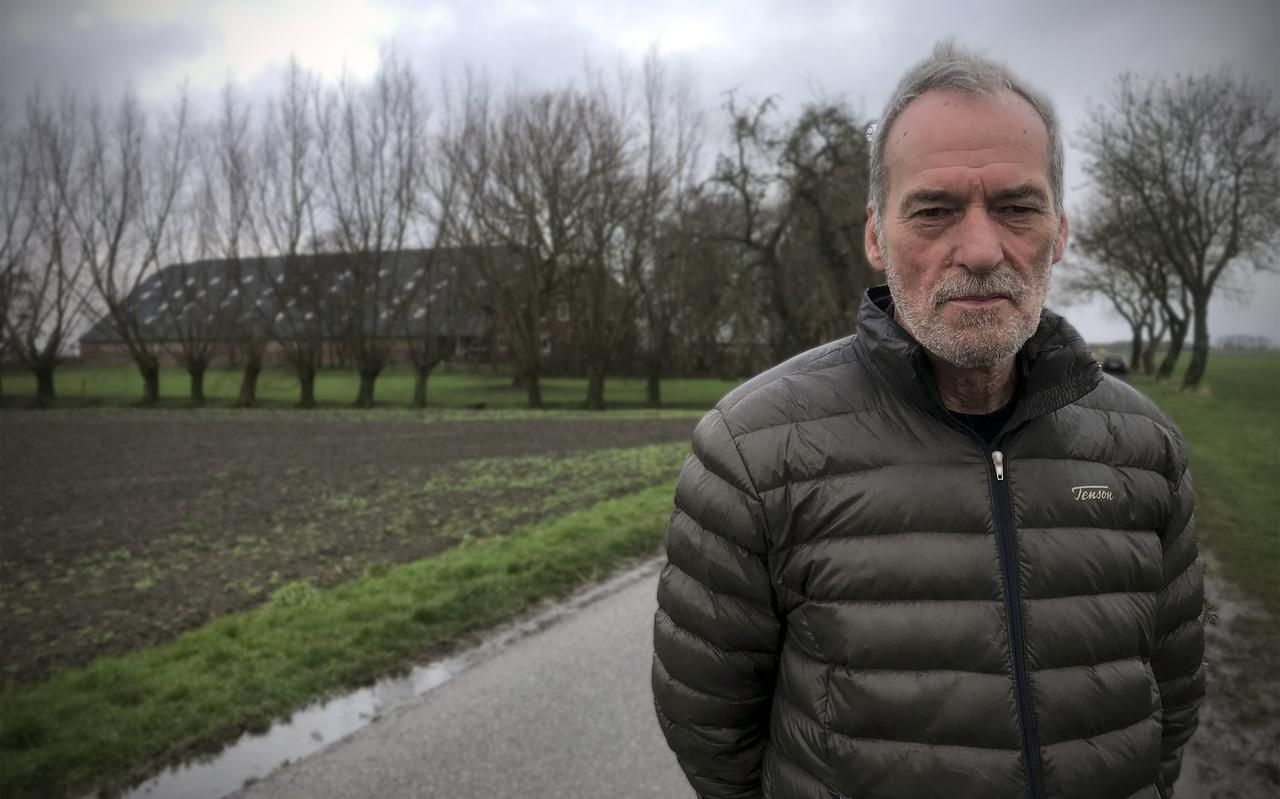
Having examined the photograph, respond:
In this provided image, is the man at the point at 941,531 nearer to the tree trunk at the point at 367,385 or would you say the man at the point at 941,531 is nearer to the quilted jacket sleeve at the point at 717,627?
the quilted jacket sleeve at the point at 717,627

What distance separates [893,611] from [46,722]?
4.88 metres

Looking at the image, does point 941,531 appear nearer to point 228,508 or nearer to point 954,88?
point 954,88

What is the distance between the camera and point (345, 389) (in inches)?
2096

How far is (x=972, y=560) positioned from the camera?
164 centimetres

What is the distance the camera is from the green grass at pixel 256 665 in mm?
Answer: 4281

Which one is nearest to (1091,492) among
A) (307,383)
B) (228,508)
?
(228,508)

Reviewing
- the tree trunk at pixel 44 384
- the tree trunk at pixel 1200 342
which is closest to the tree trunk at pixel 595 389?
the tree trunk at pixel 44 384

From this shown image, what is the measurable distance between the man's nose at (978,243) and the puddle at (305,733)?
3965 mm

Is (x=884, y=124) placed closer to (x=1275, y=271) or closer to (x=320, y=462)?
(x=320, y=462)

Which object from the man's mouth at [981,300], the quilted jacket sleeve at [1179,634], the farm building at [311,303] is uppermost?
the farm building at [311,303]

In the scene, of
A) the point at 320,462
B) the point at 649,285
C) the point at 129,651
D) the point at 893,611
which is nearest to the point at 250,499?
the point at 320,462

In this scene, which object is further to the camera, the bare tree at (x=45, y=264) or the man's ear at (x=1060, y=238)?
the bare tree at (x=45, y=264)

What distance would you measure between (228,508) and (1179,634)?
470 inches

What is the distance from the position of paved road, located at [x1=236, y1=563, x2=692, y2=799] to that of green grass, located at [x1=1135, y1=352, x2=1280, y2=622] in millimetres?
4551
